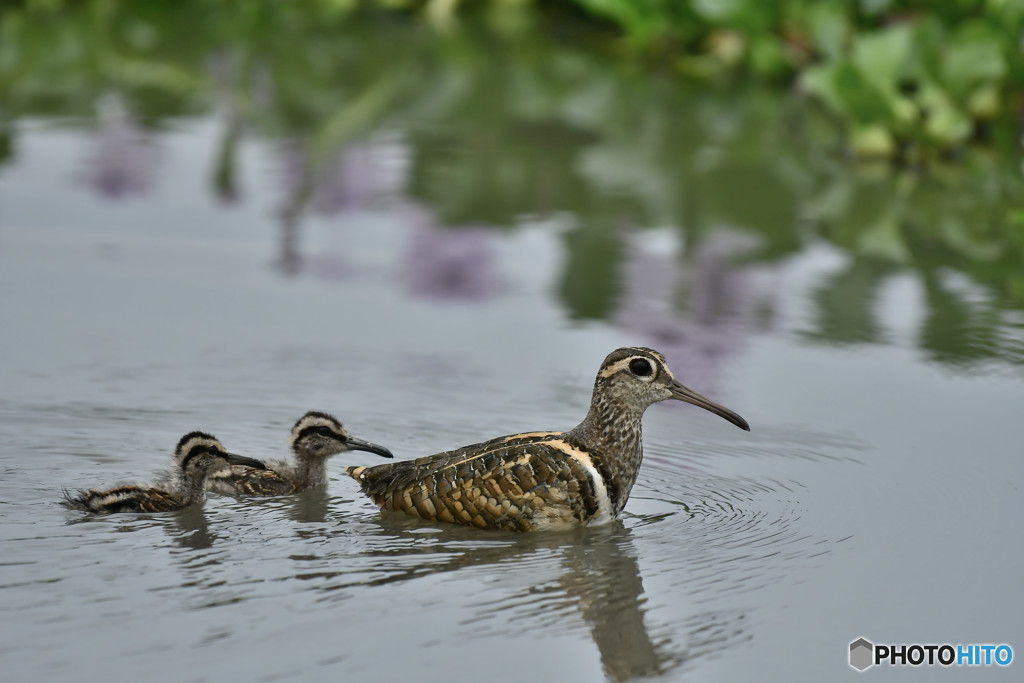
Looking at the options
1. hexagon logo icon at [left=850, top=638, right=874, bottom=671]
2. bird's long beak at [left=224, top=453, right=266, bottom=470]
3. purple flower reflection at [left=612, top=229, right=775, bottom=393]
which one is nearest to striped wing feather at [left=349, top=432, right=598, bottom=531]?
bird's long beak at [left=224, top=453, right=266, bottom=470]

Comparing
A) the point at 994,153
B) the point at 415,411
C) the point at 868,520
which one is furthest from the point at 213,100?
the point at 868,520

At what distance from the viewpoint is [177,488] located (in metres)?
6.80

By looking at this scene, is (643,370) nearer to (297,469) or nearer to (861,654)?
(297,469)

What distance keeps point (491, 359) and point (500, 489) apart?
2150mm

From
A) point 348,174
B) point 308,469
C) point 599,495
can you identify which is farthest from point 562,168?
point 599,495

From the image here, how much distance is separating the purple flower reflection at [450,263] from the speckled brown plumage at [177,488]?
3104 millimetres

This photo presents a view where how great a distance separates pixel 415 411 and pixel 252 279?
8.17 feet

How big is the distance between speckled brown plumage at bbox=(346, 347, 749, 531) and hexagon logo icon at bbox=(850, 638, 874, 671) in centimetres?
142

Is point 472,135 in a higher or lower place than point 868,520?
higher

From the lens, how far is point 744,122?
49.5ft

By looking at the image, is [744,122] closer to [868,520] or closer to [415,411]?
[415,411]

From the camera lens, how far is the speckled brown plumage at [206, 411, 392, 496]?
709cm

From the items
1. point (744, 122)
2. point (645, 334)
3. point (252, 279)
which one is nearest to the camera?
point (645, 334)

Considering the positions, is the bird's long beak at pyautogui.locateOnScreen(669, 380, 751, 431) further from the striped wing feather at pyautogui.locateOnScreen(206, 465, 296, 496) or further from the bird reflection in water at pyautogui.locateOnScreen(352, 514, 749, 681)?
the striped wing feather at pyautogui.locateOnScreen(206, 465, 296, 496)
